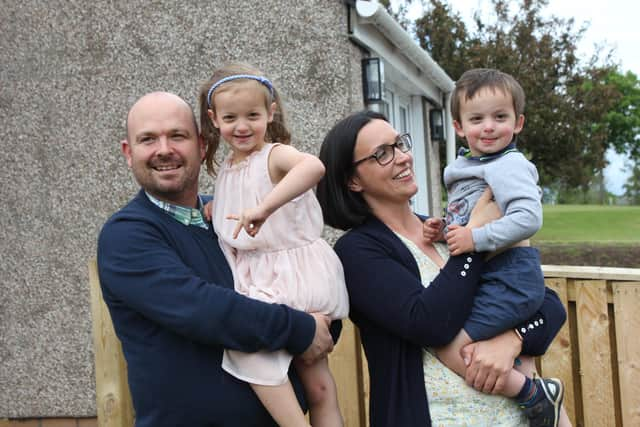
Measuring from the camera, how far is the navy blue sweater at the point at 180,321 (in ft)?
6.48

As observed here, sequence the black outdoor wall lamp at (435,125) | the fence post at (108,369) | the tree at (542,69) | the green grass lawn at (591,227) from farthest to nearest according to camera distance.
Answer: the tree at (542,69) → the green grass lawn at (591,227) → the black outdoor wall lamp at (435,125) → the fence post at (108,369)

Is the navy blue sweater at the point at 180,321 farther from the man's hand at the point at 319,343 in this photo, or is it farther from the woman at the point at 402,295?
the woman at the point at 402,295

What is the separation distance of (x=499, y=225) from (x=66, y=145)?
4071mm

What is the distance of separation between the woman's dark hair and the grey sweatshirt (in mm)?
342

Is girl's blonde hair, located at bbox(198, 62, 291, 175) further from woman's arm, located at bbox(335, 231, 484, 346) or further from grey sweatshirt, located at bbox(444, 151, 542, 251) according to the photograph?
grey sweatshirt, located at bbox(444, 151, 542, 251)

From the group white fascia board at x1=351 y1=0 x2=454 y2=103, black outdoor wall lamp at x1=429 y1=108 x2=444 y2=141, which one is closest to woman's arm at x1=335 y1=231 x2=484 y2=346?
white fascia board at x1=351 y1=0 x2=454 y2=103

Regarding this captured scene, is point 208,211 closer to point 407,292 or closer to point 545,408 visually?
point 407,292

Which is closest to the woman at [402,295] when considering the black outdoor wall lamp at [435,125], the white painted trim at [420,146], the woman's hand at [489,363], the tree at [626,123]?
the woman's hand at [489,363]

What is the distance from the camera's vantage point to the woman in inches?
83.9

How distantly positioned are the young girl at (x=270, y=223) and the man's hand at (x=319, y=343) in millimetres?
55

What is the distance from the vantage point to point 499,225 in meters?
2.17

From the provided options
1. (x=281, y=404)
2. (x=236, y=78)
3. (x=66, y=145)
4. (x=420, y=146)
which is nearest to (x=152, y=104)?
(x=236, y=78)

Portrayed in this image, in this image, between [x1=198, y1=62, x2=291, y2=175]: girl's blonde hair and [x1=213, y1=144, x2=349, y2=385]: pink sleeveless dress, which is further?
[x1=198, y1=62, x2=291, y2=175]: girl's blonde hair

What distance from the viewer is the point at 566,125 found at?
22203 mm
